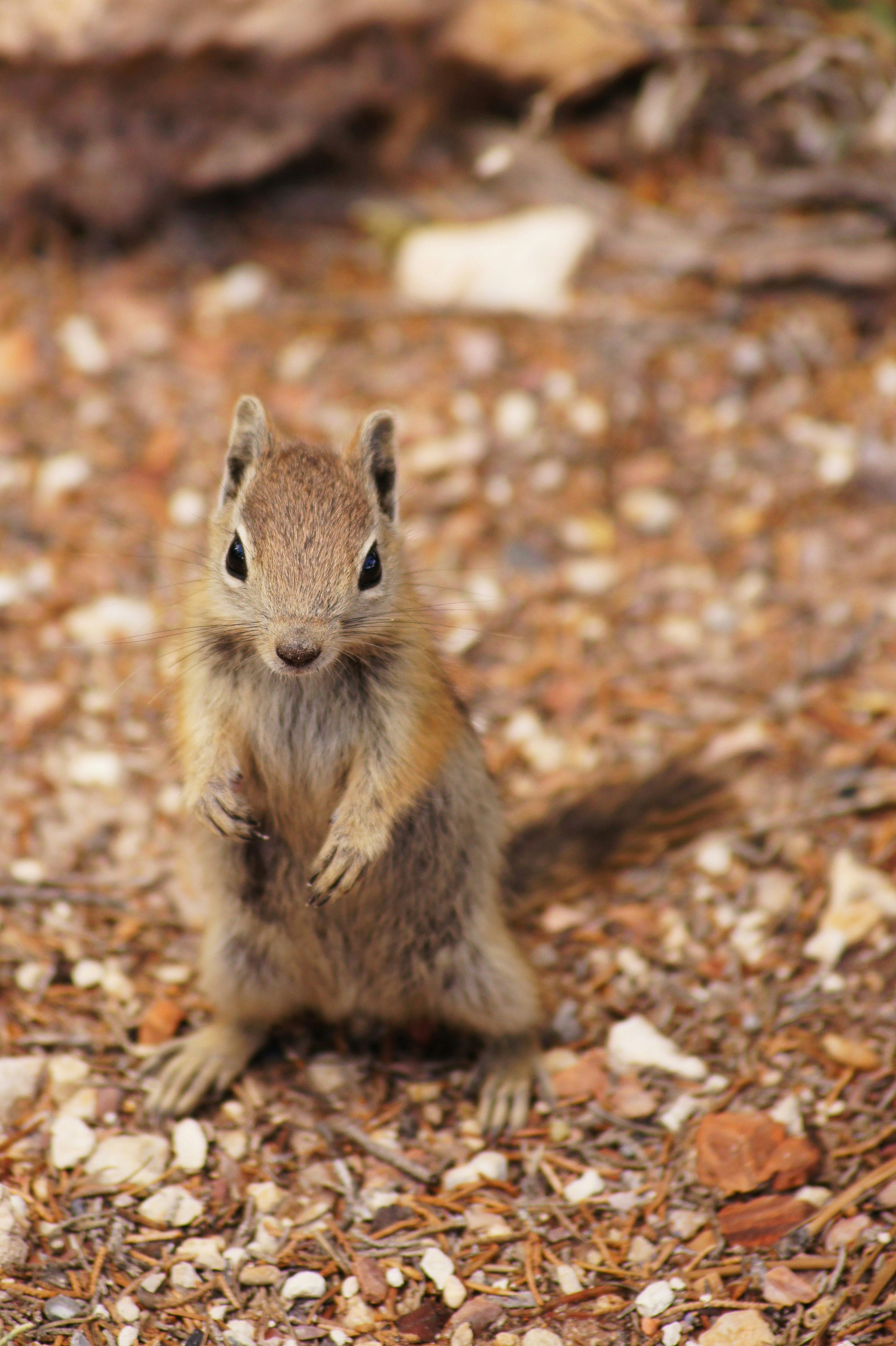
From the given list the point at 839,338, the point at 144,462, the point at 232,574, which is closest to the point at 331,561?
the point at 232,574

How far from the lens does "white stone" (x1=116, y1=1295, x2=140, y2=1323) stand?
282 centimetres

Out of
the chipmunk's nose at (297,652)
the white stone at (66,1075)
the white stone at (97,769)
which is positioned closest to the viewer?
the chipmunk's nose at (297,652)

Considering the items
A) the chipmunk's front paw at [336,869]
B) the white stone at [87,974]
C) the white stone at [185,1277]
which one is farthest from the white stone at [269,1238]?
the white stone at [87,974]

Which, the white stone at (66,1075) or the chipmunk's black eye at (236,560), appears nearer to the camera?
the chipmunk's black eye at (236,560)

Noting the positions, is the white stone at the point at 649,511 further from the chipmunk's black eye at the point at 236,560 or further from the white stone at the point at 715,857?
the chipmunk's black eye at the point at 236,560

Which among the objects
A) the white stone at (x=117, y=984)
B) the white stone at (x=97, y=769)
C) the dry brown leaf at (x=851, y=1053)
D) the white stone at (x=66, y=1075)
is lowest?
the dry brown leaf at (x=851, y=1053)

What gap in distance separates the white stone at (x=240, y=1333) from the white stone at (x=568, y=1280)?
2.13 feet

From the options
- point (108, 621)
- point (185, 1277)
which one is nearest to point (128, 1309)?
point (185, 1277)

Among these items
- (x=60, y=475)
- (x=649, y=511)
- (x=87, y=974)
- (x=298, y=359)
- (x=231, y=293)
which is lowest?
(x=87, y=974)

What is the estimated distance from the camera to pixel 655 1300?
287 centimetres

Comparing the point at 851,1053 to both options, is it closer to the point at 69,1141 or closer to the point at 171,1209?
the point at 171,1209

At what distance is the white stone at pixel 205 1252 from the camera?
2979 mm

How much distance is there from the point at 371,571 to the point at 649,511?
2.31 metres

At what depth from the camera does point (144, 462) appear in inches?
201
